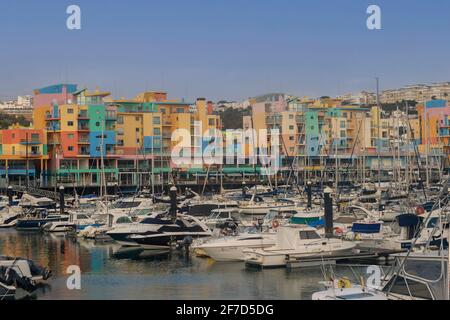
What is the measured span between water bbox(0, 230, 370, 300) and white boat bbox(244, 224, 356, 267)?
0.44m

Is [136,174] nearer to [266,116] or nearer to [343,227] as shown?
[266,116]

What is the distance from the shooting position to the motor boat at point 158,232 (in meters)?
30.9

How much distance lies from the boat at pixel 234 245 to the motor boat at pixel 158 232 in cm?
347

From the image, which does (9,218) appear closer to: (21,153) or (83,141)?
(21,153)

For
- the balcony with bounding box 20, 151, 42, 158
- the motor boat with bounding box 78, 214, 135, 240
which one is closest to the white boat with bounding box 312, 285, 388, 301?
the motor boat with bounding box 78, 214, 135, 240

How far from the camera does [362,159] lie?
7188cm

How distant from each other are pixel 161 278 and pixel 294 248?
446cm

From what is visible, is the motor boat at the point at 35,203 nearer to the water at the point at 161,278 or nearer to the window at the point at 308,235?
the water at the point at 161,278

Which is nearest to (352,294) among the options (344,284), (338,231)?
(344,284)

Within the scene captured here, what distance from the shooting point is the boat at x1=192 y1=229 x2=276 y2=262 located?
Result: 2708cm

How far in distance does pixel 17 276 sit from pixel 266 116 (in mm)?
67745

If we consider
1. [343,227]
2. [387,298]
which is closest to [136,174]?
[343,227]

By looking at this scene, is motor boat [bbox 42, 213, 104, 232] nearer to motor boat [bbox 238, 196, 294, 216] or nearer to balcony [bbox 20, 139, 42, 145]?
motor boat [bbox 238, 196, 294, 216]

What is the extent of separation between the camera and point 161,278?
24016 mm
